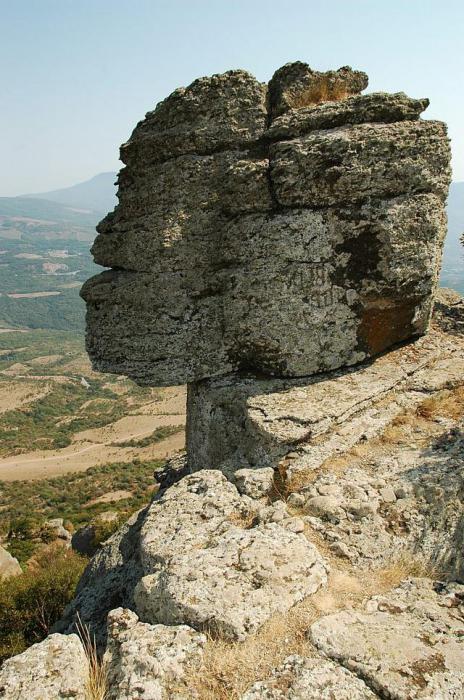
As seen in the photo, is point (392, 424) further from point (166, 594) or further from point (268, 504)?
point (166, 594)

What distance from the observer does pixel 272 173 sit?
957cm

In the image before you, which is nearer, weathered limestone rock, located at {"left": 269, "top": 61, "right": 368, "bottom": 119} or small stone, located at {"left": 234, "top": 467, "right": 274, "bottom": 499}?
small stone, located at {"left": 234, "top": 467, "right": 274, "bottom": 499}

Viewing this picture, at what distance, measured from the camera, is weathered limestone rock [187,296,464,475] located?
28.3 feet

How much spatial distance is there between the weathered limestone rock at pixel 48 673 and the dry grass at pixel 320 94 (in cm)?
956

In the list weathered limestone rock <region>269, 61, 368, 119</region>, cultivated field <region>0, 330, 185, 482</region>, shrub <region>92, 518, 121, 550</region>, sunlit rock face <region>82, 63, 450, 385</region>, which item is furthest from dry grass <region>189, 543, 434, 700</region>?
cultivated field <region>0, 330, 185, 482</region>

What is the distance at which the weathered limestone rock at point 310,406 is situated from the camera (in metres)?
8.62

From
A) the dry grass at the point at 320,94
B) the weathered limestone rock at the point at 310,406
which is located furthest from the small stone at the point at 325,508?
the dry grass at the point at 320,94

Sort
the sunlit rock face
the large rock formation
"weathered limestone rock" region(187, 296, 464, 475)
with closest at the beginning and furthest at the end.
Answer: the large rock formation < "weathered limestone rock" region(187, 296, 464, 475) < the sunlit rock face

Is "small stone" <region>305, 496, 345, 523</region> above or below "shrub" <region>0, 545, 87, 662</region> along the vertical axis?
above

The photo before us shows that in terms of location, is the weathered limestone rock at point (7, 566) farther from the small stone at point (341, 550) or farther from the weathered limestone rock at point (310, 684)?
the weathered limestone rock at point (310, 684)

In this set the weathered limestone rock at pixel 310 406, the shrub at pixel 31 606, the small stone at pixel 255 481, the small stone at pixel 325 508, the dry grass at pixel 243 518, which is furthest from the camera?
the shrub at pixel 31 606

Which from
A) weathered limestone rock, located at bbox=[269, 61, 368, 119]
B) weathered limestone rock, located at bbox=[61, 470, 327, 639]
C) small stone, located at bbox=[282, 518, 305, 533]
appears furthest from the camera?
weathered limestone rock, located at bbox=[269, 61, 368, 119]

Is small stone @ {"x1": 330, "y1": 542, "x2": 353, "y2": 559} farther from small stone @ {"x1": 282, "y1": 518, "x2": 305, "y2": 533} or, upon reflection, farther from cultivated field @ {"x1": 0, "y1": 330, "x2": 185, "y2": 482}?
cultivated field @ {"x1": 0, "y1": 330, "x2": 185, "y2": 482}

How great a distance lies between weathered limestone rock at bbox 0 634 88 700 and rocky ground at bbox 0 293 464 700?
1cm
